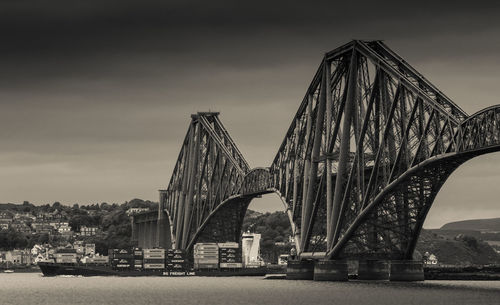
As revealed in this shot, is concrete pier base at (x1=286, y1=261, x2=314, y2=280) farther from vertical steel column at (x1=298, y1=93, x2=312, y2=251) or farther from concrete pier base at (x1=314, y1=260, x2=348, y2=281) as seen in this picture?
concrete pier base at (x1=314, y1=260, x2=348, y2=281)

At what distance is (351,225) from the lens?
5571 inches

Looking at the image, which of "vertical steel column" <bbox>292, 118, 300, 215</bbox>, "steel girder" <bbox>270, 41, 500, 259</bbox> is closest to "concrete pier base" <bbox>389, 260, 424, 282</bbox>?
"steel girder" <bbox>270, 41, 500, 259</bbox>

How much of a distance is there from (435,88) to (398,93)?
6.69 meters

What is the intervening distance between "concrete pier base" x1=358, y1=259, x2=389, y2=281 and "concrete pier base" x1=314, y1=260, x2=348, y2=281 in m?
5.32

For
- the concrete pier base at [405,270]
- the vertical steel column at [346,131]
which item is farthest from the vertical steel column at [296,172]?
the concrete pier base at [405,270]

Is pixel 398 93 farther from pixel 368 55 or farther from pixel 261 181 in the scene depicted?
pixel 261 181

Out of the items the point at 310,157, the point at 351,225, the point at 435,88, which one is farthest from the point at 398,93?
the point at 310,157

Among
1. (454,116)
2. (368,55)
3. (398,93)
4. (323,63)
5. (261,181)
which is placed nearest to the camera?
(454,116)

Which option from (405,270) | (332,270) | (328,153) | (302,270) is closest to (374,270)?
(332,270)

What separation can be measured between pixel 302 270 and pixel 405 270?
21.3 m

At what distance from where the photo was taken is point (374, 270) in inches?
6206

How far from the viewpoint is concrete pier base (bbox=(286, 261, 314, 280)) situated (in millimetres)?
165000

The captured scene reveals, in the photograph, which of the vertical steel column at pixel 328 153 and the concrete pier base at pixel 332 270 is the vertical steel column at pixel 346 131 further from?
the concrete pier base at pixel 332 270

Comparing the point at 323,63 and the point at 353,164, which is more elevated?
the point at 323,63
